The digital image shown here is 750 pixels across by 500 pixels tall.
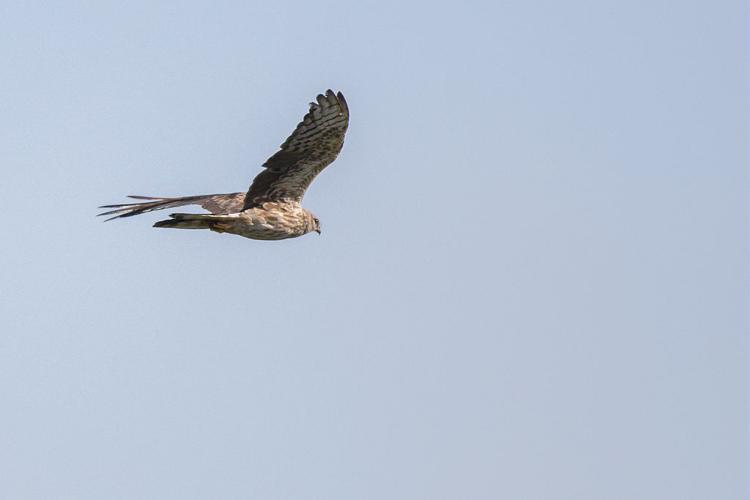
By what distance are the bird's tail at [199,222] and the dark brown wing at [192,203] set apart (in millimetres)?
490

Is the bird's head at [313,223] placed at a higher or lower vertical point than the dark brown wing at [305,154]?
lower

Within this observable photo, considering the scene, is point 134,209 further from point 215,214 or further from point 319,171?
point 319,171

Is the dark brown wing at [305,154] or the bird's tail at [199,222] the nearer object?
the bird's tail at [199,222]

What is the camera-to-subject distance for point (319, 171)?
18.7 m

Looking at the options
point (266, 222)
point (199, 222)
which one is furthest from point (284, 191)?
point (199, 222)

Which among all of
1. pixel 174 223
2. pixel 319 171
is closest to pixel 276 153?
pixel 319 171

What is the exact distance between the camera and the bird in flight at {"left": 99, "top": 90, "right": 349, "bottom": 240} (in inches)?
711

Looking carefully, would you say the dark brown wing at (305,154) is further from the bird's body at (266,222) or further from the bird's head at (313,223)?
the bird's head at (313,223)

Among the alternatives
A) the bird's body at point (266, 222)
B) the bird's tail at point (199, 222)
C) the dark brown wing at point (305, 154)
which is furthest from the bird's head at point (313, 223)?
the bird's tail at point (199, 222)

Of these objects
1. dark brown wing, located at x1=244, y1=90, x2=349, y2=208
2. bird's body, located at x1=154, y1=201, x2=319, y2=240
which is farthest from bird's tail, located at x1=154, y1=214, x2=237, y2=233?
dark brown wing, located at x1=244, y1=90, x2=349, y2=208

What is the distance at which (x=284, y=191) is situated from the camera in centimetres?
1878

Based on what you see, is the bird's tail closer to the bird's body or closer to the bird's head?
the bird's body

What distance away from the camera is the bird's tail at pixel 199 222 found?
57.0ft

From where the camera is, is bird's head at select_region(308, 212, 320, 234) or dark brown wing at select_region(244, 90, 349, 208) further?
bird's head at select_region(308, 212, 320, 234)
